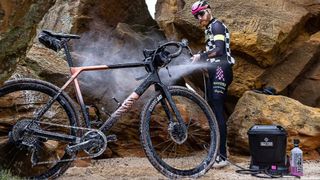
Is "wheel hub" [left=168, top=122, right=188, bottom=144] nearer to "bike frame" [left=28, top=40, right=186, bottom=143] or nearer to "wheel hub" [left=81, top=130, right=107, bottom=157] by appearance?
"bike frame" [left=28, top=40, right=186, bottom=143]

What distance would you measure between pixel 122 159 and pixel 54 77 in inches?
53.5

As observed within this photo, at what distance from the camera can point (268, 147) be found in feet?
17.9

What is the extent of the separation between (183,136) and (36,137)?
1.40 metres

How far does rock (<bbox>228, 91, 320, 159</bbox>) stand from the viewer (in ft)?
21.7

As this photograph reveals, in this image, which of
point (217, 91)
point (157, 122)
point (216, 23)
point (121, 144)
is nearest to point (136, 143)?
point (121, 144)

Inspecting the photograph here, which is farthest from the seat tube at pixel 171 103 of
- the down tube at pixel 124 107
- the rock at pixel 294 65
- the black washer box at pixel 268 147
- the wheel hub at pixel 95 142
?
the rock at pixel 294 65

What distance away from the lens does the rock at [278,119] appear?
6.62m

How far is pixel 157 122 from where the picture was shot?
5.88 m

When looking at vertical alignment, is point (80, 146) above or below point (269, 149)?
above

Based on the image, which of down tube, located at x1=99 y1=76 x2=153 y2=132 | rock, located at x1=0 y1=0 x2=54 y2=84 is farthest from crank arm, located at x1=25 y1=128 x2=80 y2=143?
rock, located at x1=0 y1=0 x2=54 y2=84

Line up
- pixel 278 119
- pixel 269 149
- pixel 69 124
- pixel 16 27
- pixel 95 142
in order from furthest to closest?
1. pixel 16 27
2. pixel 278 119
3. pixel 269 149
4. pixel 69 124
5. pixel 95 142

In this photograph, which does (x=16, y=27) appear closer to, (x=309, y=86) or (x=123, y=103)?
(x=123, y=103)

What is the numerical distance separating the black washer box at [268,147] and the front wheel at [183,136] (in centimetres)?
56

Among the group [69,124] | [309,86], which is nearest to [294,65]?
[309,86]
